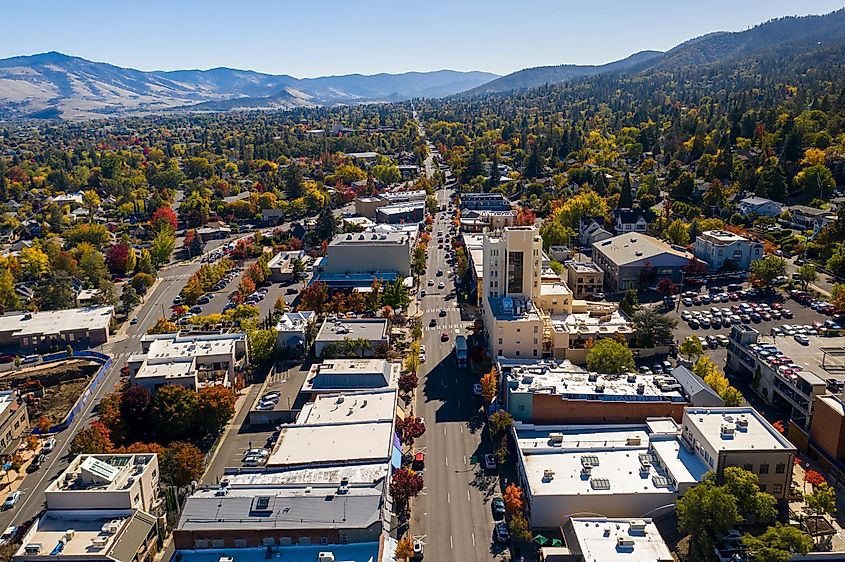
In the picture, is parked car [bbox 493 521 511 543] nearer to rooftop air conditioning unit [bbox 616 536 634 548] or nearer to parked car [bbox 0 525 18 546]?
rooftop air conditioning unit [bbox 616 536 634 548]

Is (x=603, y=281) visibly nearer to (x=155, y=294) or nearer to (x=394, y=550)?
(x=394, y=550)

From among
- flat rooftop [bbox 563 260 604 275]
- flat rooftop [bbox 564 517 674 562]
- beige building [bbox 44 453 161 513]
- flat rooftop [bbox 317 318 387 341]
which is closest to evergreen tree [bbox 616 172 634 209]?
flat rooftop [bbox 563 260 604 275]

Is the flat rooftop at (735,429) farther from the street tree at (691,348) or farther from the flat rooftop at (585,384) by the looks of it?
the street tree at (691,348)

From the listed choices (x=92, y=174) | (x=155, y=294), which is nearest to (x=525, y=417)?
(x=155, y=294)

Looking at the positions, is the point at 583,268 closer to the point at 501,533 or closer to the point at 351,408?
the point at 351,408

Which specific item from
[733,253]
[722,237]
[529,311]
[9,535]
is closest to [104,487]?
[9,535]

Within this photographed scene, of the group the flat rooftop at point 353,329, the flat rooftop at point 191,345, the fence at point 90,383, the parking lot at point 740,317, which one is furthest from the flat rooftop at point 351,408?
the parking lot at point 740,317
